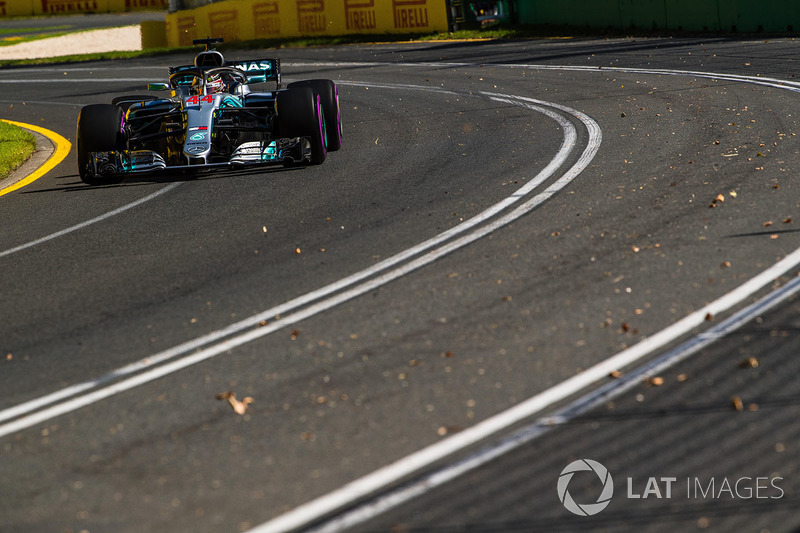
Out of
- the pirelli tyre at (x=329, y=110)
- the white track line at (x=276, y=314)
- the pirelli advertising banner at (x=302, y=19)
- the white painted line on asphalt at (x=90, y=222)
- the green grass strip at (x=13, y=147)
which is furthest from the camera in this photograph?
the pirelli advertising banner at (x=302, y=19)

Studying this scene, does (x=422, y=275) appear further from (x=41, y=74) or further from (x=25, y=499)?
(x=41, y=74)

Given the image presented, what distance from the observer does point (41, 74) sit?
27.6 metres

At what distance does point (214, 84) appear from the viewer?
1152 centimetres

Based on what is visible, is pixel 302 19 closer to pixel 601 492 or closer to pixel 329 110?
pixel 329 110

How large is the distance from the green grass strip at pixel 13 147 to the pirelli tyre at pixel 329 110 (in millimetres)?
3996

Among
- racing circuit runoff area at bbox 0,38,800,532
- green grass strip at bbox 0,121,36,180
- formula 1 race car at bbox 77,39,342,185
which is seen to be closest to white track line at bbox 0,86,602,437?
racing circuit runoff area at bbox 0,38,800,532

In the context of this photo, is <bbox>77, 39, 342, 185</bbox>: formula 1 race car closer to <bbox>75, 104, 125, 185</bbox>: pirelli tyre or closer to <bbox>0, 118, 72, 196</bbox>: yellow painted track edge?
<bbox>75, 104, 125, 185</bbox>: pirelli tyre

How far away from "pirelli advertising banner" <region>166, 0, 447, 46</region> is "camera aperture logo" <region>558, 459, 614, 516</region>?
2612 centimetres

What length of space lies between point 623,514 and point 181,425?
2.14m

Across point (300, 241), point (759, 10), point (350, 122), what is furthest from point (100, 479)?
point (759, 10)

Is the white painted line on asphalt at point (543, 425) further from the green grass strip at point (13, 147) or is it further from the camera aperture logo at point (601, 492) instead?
the green grass strip at point (13, 147)

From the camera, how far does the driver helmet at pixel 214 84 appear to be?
1146cm

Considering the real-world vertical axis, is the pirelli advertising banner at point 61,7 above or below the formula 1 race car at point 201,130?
above

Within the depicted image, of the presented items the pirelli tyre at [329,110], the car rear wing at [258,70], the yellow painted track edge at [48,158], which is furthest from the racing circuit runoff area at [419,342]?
the car rear wing at [258,70]
